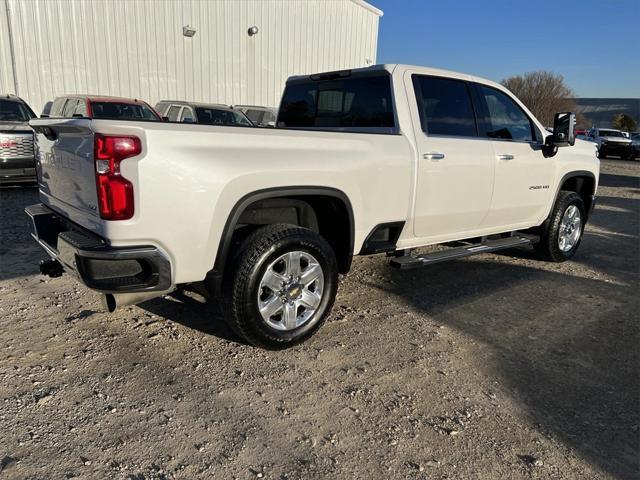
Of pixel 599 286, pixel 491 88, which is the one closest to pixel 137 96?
pixel 491 88

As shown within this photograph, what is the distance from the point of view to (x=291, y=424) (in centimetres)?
265

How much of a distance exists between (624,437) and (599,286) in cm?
278

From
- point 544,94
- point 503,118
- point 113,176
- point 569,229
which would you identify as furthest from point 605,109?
point 113,176

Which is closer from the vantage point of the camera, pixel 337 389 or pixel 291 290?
pixel 337 389

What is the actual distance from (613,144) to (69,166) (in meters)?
29.6

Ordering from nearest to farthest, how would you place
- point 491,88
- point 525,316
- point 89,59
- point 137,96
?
point 525,316, point 491,88, point 89,59, point 137,96

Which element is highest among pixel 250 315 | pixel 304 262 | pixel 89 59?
pixel 89 59

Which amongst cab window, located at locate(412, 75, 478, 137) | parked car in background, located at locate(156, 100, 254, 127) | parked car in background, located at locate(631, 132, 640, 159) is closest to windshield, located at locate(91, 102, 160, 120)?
parked car in background, located at locate(156, 100, 254, 127)

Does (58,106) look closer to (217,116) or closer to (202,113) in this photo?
(202,113)

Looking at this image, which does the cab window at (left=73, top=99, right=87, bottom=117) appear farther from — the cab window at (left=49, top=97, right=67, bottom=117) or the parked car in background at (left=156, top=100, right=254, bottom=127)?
the parked car in background at (left=156, top=100, right=254, bottom=127)

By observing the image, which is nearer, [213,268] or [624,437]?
[624,437]

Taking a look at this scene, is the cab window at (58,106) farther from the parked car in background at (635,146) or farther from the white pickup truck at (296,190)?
the parked car in background at (635,146)

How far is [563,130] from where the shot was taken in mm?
4992

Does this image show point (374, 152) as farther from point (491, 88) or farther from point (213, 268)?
point (491, 88)
